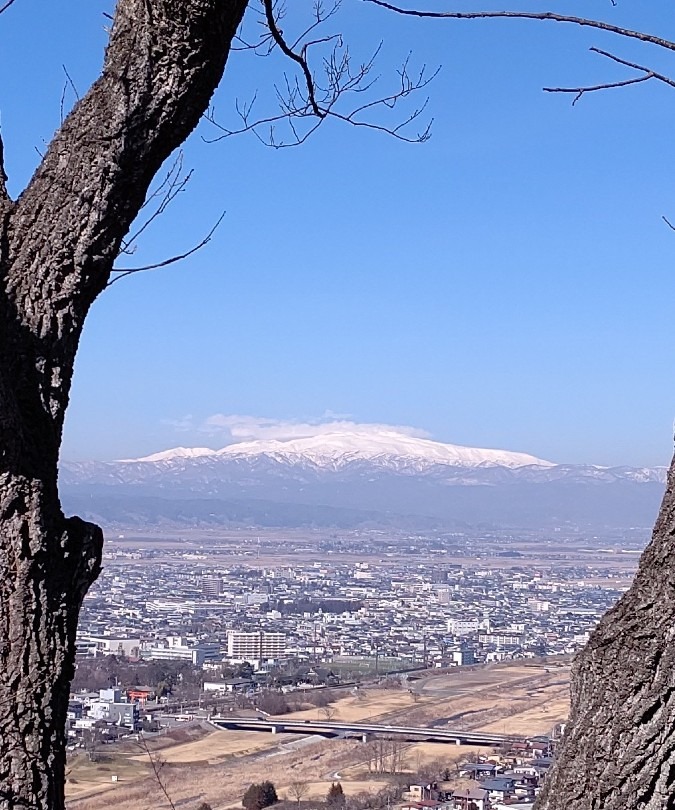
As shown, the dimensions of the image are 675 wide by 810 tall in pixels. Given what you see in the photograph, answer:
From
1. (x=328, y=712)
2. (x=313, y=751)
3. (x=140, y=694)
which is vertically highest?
(x=140, y=694)

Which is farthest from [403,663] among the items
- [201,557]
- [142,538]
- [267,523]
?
[267,523]

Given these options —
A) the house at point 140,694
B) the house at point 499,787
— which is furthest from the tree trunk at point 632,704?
the house at point 140,694

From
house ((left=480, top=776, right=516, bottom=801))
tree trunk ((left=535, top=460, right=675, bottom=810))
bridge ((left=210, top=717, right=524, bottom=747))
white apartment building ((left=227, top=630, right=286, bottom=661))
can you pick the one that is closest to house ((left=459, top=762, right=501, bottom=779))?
house ((left=480, top=776, right=516, bottom=801))

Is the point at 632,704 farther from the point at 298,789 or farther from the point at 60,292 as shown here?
the point at 298,789

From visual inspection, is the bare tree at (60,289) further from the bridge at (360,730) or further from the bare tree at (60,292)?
the bridge at (360,730)

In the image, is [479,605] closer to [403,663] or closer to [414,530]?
[403,663]

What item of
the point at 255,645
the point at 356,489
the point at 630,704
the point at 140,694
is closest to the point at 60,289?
the point at 630,704
